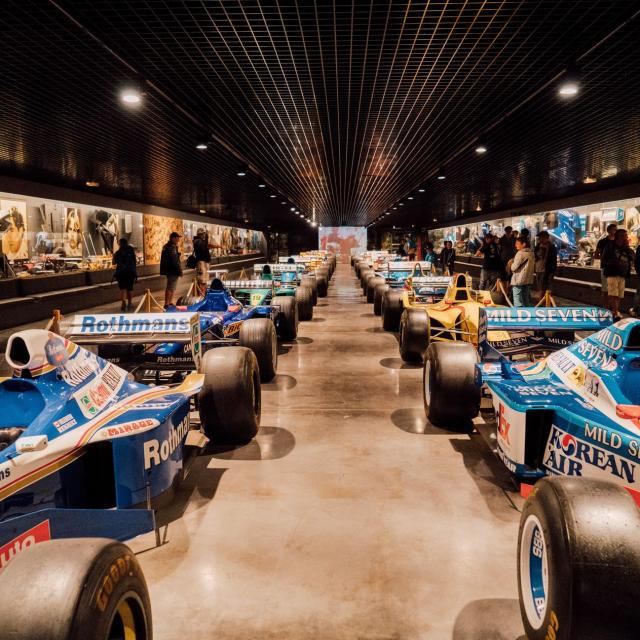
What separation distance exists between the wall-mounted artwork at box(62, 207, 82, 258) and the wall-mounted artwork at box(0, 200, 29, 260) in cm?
192

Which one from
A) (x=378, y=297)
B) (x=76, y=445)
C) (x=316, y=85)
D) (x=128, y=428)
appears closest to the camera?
(x=76, y=445)

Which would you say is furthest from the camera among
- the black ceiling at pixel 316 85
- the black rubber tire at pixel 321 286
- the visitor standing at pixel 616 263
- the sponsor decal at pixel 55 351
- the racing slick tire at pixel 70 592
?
the black rubber tire at pixel 321 286

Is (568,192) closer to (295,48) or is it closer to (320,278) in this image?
(320,278)

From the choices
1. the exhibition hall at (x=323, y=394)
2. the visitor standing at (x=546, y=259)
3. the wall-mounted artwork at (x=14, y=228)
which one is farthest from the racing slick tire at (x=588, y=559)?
the wall-mounted artwork at (x=14, y=228)

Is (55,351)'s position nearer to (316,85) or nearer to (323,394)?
(323,394)

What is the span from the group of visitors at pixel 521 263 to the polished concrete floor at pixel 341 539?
16.6ft

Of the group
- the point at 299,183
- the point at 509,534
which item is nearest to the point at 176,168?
the point at 299,183

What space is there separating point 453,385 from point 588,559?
2.85 m

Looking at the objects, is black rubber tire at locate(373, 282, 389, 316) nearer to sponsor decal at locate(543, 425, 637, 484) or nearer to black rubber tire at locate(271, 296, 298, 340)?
black rubber tire at locate(271, 296, 298, 340)

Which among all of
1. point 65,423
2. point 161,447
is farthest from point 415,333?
point 65,423

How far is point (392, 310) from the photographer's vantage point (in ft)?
34.6

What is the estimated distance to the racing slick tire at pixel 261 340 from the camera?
21.2ft

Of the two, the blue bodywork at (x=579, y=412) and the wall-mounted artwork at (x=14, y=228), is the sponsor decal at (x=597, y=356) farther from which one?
the wall-mounted artwork at (x=14, y=228)

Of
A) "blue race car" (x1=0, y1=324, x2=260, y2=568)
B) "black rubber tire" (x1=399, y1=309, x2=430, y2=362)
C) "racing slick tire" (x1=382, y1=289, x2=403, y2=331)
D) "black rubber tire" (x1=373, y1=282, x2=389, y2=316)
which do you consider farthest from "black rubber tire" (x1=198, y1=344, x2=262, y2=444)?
"black rubber tire" (x1=373, y1=282, x2=389, y2=316)
